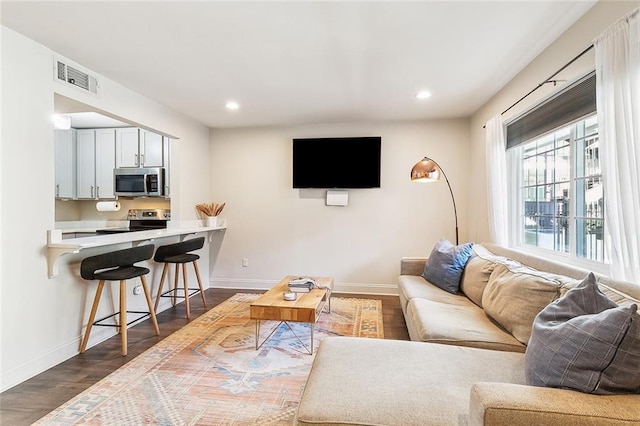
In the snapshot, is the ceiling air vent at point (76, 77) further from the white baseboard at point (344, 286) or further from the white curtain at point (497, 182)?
the white curtain at point (497, 182)

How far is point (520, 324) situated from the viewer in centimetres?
180

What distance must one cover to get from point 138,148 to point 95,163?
72 centimetres

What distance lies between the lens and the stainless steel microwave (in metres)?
4.17

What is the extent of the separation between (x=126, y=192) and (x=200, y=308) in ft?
6.54

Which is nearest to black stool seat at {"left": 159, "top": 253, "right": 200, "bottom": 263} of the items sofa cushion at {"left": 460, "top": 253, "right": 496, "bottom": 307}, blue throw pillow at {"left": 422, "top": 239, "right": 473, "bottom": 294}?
blue throw pillow at {"left": 422, "top": 239, "right": 473, "bottom": 294}

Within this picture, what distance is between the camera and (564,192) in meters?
2.42

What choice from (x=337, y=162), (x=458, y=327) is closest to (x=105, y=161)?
(x=337, y=162)

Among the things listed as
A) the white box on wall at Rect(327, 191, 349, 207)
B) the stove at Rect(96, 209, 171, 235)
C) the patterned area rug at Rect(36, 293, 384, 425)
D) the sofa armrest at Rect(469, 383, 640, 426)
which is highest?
the white box on wall at Rect(327, 191, 349, 207)

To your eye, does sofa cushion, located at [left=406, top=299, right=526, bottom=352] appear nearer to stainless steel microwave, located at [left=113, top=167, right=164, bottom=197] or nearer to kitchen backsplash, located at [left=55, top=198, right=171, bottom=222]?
stainless steel microwave, located at [left=113, top=167, right=164, bottom=197]

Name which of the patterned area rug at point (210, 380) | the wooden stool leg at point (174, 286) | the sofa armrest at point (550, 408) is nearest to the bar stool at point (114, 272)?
the patterned area rug at point (210, 380)

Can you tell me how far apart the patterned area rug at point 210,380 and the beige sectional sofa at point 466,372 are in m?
0.64

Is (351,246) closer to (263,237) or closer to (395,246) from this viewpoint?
(395,246)

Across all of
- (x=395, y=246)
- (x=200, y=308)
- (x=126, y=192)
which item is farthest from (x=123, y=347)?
(x=395, y=246)

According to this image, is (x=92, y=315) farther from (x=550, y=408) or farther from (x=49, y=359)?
(x=550, y=408)
